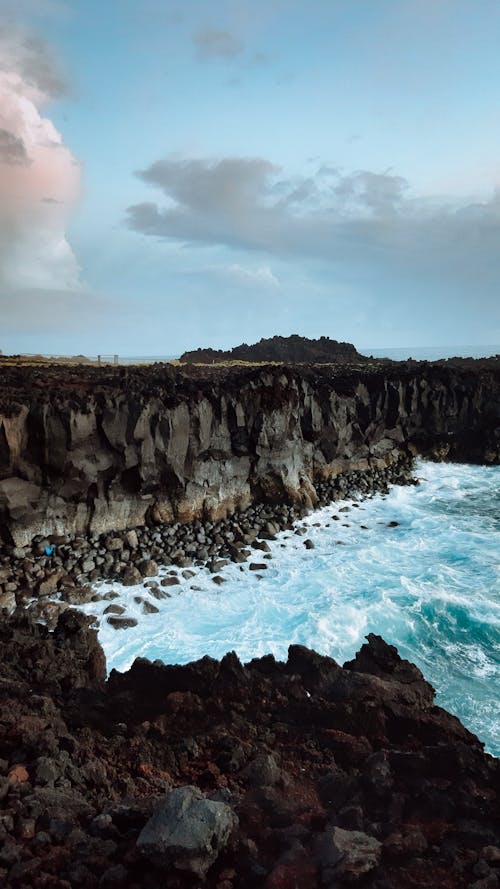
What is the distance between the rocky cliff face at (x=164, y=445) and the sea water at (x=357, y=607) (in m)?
3.74

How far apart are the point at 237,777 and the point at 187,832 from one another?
6.10ft

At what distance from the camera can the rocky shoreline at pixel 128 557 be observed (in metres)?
16.8

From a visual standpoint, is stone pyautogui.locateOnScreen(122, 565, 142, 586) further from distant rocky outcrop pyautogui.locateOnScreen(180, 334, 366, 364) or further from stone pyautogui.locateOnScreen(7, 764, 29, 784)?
distant rocky outcrop pyautogui.locateOnScreen(180, 334, 366, 364)

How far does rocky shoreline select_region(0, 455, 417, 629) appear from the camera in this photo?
1678 centimetres

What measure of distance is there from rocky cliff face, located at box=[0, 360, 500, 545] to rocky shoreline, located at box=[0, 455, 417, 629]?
0.77 metres

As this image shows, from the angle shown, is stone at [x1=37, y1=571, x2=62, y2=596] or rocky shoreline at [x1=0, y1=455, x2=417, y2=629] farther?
stone at [x1=37, y1=571, x2=62, y2=596]

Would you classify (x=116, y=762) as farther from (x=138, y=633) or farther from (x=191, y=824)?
(x=138, y=633)

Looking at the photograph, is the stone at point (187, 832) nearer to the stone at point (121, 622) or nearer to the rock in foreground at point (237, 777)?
the rock in foreground at point (237, 777)

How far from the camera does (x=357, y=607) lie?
17594 mm

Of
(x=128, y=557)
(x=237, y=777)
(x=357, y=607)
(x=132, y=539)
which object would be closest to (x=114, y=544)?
(x=132, y=539)

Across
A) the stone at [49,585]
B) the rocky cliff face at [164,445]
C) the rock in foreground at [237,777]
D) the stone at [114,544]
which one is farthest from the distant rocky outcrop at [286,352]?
the rock in foreground at [237,777]

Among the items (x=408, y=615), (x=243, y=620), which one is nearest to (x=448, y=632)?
(x=408, y=615)

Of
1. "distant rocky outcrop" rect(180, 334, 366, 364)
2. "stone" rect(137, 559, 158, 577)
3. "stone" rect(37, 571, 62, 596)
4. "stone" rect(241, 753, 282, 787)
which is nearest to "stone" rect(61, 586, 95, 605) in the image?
"stone" rect(37, 571, 62, 596)

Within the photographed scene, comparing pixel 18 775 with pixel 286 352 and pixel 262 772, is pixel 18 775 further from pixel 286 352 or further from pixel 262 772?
pixel 286 352
